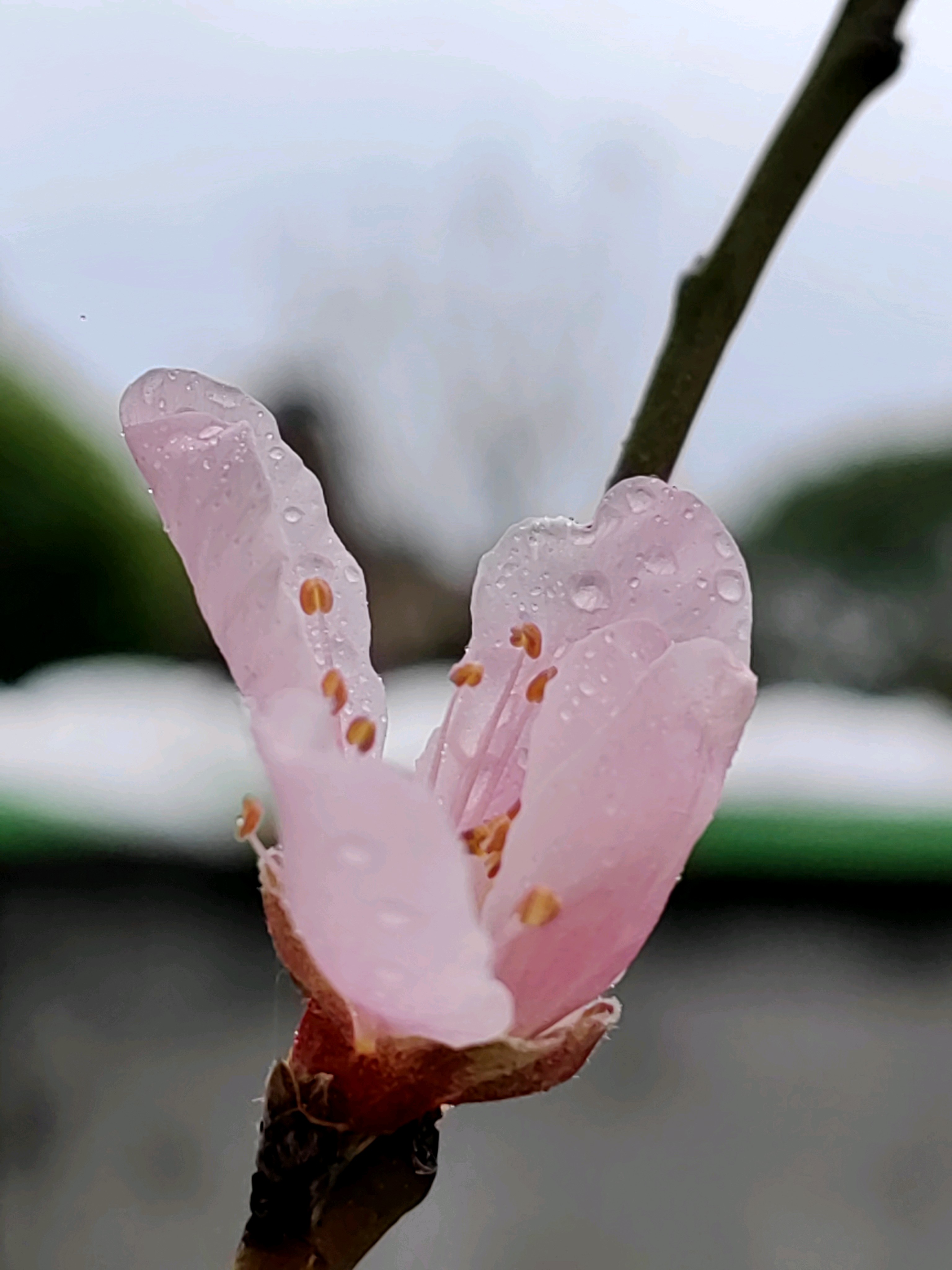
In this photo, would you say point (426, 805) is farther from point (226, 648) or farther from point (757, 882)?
point (757, 882)

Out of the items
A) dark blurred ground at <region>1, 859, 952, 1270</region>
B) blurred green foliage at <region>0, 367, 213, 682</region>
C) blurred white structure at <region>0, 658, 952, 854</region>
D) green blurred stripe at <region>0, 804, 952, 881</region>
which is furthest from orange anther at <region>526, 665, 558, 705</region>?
blurred green foliage at <region>0, 367, 213, 682</region>

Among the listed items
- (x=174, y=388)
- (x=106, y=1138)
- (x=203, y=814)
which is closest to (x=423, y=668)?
(x=203, y=814)

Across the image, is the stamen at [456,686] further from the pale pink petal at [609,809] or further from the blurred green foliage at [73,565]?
the blurred green foliage at [73,565]

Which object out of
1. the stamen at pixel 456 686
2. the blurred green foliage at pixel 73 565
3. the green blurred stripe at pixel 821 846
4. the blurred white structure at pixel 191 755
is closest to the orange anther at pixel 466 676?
the stamen at pixel 456 686

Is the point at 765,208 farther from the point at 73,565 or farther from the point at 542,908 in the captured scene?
the point at 73,565

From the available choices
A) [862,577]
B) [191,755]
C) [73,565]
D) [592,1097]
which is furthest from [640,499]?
[862,577]
